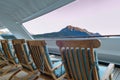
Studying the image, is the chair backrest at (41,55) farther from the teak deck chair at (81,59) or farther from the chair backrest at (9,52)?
the chair backrest at (9,52)

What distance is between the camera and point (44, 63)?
215 cm

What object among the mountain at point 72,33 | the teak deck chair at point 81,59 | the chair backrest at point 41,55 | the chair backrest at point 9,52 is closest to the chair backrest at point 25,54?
the chair backrest at point 41,55

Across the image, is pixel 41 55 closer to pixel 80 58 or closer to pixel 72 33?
pixel 80 58

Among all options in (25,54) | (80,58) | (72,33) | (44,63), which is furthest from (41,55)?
(72,33)

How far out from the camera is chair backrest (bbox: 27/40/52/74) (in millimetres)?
2070

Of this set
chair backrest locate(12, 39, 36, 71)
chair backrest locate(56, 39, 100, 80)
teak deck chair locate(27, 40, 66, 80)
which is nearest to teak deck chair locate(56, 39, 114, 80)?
chair backrest locate(56, 39, 100, 80)

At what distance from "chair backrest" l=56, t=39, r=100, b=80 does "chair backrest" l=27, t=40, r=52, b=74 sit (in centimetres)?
39

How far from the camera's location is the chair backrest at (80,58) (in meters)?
1.47

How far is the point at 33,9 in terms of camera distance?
12.7 feet

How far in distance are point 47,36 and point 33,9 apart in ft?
4.08

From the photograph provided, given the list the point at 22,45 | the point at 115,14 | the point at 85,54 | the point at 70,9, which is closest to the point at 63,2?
the point at 70,9

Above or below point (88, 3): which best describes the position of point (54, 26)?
below

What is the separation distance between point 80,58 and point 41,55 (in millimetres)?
756

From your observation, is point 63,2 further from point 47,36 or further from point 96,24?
point 47,36
